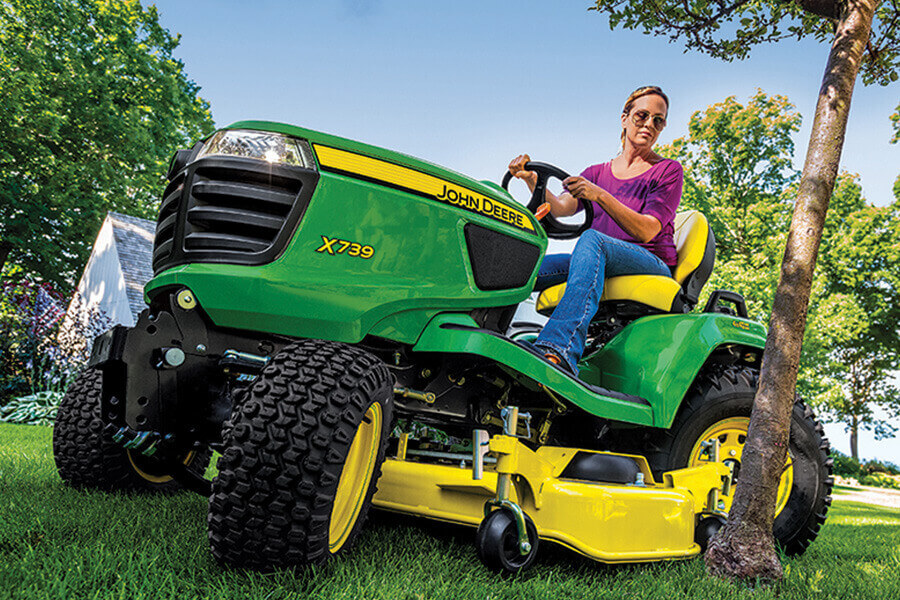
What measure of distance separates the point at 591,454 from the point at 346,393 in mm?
1245

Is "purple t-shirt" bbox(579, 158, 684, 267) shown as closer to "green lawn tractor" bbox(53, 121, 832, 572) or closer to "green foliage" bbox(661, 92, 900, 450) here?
"green lawn tractor" bbox(53, 121, 832, 572)

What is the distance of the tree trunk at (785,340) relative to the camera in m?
2.51

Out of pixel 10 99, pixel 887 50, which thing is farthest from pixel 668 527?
pixel 10 99

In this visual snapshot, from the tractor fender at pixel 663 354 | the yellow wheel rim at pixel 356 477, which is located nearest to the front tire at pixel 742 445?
the tractor fender at pixel 663 354

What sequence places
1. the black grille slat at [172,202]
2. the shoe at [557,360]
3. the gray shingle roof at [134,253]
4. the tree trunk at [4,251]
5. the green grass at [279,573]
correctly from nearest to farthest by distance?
1. the green grass at [279,573]
2. the black grille slat at [172,202]
3. the shoe at [557,360]
4. the gray shingle roof at [134,253]
5. the tree trunk at [4,251]

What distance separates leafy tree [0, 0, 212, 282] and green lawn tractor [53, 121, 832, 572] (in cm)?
1416

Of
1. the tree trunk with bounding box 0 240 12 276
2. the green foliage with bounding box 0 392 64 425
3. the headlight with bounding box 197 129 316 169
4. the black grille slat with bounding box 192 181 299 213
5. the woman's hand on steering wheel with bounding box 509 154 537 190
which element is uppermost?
the tree trunk with bounding box 0 240 12 276

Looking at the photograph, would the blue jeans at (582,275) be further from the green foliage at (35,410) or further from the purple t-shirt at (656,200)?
the green foliage at (35,410)

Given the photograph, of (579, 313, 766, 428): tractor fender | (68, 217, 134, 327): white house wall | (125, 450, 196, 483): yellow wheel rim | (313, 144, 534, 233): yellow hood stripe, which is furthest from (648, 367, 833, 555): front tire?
(68, 217, 134, 327): white house wall

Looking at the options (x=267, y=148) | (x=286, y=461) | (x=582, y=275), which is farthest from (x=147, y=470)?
(x=582, y=275)

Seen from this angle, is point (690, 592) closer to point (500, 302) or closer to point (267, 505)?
point (500, 302)

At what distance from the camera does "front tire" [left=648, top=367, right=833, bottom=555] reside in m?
2.92

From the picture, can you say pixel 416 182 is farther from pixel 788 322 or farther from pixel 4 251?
pixel 4 251

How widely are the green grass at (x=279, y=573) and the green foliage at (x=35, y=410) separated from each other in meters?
6.43
